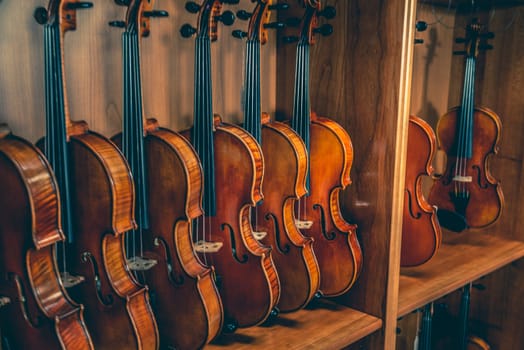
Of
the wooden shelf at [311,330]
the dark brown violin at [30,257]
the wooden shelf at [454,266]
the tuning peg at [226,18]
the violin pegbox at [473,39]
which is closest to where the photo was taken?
the dark brown violin at [30,257]

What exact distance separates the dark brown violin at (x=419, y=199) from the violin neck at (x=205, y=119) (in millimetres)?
795

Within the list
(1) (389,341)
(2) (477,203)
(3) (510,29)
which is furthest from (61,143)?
(3) (510,29)

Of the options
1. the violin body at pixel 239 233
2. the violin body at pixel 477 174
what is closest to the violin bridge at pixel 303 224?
the violin body at pixel 239 233

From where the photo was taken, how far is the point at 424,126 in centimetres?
180

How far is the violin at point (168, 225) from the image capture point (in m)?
1.21

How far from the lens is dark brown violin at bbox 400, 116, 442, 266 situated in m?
1.81

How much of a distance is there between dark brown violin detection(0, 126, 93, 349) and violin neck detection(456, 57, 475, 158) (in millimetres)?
A: 1586

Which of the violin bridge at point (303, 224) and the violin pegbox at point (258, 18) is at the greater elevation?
the violin pegbox at point (258, 18)

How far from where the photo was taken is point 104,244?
3.67ft

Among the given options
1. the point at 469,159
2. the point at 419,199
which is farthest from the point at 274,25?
the point at 469,159

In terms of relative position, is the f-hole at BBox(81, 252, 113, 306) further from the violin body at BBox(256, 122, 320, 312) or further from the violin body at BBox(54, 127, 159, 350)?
the violin body at BBox(256, 122, 320, 312)

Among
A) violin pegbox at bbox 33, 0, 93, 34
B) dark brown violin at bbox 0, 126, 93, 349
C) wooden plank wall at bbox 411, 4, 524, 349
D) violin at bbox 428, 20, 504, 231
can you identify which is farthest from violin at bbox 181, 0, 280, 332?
wooden plank wall at bbox 411, 4, 524, 349

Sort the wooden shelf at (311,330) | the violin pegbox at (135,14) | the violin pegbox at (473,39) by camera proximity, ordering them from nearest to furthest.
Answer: the violin pegbox at (135,14) → the wooden shelf at (311,330) → the violin pegbox at (473,39)

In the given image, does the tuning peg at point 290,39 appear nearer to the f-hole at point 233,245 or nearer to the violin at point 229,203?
the violin at point 229,203
